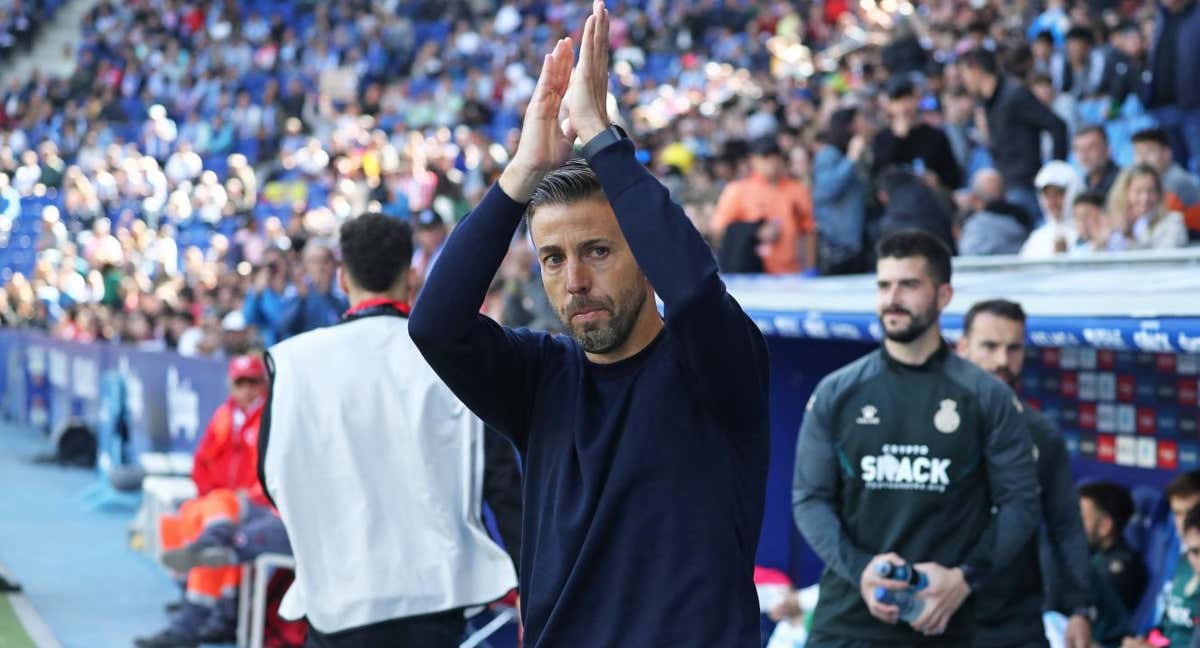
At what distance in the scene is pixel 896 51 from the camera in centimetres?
1747

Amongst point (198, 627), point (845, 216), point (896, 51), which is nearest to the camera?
point (198, 627)

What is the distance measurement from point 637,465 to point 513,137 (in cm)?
1552

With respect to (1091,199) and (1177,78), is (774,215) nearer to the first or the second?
(1177,78)

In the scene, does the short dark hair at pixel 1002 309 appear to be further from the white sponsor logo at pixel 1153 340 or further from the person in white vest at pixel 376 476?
the person in white vest at pixel 376 476

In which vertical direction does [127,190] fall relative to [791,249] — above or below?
above

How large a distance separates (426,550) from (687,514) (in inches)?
75.0

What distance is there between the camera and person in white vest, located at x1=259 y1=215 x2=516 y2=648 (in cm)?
443

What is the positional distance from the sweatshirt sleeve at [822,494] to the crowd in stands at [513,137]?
4.09 metres

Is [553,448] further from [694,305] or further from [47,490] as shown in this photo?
[47,490]

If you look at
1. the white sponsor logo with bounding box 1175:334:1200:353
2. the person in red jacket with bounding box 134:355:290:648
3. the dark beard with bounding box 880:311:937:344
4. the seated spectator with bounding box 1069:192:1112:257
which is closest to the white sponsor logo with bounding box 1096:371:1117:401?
the seated spectator with bounding box 1069:192:1112:257

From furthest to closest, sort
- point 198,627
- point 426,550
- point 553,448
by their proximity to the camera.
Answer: point 198,627 → point 426,550 → point 553,448

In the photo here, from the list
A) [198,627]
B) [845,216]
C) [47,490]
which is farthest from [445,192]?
[198,627]

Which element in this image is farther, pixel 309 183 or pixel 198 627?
pixel 309 183

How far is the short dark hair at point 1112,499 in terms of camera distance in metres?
7.28
